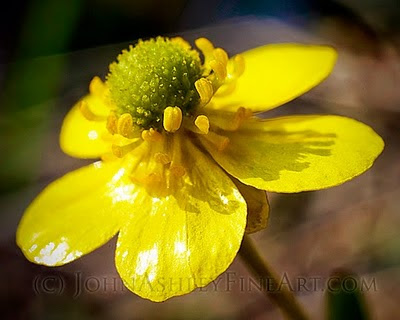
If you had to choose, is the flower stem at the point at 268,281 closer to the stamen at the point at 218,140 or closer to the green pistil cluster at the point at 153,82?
the stamen at the point at 218,140

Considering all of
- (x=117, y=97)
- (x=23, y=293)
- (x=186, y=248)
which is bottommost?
(x=23, y=293)

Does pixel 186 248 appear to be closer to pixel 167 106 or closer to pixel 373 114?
pixel 167 106

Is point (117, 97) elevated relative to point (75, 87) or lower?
elevated

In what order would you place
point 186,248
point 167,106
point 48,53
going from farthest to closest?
point 48,53 < point 167,106 < point 186,248

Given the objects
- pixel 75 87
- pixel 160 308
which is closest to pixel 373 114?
pixel 160 308

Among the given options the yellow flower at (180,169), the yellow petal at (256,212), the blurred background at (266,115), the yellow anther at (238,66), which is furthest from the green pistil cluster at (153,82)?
the blurred background at (266,115)

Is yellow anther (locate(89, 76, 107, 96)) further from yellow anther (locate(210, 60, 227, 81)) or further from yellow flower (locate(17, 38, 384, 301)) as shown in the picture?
yellow anther (locate(210, 60, 227, 81))
